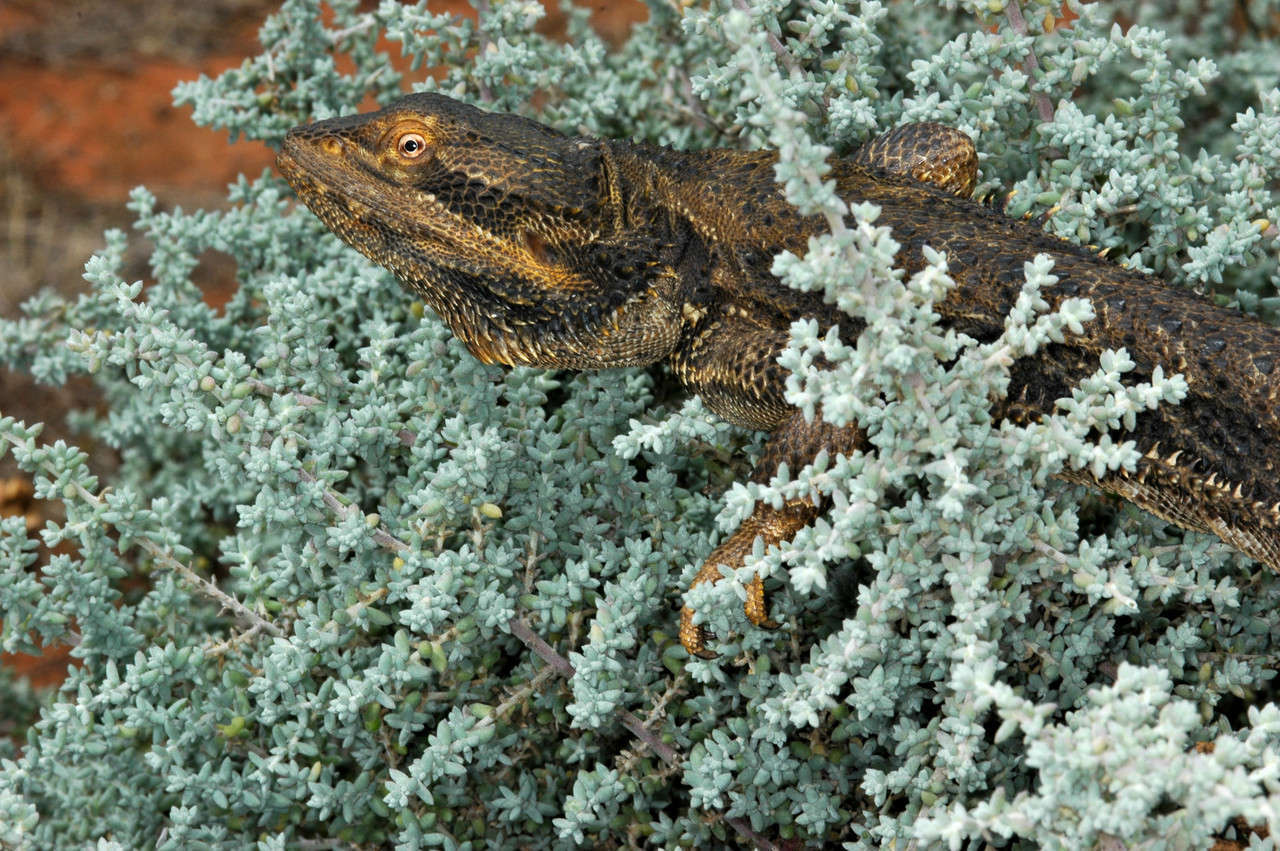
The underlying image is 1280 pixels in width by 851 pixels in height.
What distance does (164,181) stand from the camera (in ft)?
18.2

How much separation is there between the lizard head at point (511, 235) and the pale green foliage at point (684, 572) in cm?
16

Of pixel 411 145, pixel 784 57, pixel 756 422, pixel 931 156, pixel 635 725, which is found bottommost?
pixel 635 725

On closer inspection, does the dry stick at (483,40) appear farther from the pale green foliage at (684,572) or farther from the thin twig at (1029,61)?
the thin twig at (1029,61)

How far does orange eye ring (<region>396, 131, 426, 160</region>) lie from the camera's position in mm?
2641

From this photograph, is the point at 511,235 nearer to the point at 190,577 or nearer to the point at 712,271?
the point at 712,271

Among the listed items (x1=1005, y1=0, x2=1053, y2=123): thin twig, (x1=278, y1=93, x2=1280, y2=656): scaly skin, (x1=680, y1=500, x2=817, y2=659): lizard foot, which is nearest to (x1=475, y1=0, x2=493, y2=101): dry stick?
(x1=278, y1=93, x2=1280, y2=656): scaly skin

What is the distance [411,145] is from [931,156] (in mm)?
1103

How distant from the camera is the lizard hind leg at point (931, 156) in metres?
2.74

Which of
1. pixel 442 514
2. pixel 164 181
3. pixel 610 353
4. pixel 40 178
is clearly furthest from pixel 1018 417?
pixel 40 178

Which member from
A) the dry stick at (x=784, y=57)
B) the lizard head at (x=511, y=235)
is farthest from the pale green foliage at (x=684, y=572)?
the lizard head at (x=511, y=235)

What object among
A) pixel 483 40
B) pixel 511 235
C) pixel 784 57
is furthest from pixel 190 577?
pixel 784 57

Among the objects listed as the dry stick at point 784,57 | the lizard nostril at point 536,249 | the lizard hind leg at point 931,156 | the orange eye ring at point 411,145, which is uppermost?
the orange eye ring at point 411,145

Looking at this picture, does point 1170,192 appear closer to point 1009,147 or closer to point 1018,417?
point 1009,147

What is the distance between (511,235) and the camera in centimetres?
259
